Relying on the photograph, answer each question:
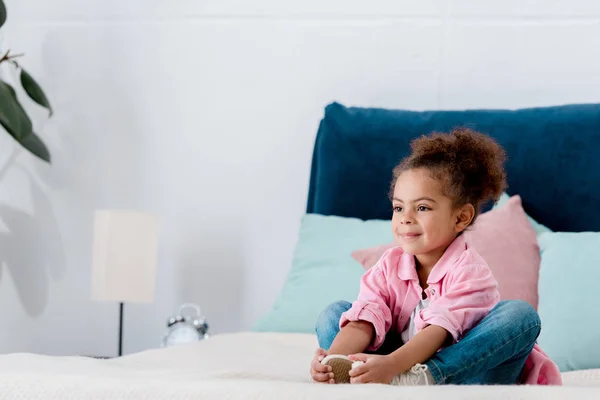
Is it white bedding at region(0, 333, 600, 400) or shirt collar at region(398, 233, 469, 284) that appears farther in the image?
shirt collar at region(398, 233, 469, 284)

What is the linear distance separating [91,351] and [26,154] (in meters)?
0.75

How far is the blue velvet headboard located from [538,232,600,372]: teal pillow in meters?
0.26

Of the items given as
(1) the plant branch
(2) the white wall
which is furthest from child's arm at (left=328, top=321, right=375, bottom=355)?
(1) the plant branch

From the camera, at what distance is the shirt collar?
1576mm

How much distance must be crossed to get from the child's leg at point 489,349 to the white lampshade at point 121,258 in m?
1.56

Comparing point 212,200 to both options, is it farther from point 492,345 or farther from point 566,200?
point 492,345

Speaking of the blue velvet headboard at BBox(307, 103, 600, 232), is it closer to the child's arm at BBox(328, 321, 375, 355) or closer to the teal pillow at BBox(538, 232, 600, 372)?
the teal pillow at BBox(538, 232, 600, 372)

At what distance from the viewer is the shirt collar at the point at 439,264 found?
1.58 metres

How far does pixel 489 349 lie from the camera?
1400mm

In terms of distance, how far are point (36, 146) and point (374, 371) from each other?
197 cm

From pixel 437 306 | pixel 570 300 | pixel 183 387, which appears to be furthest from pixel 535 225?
pixel 183 387

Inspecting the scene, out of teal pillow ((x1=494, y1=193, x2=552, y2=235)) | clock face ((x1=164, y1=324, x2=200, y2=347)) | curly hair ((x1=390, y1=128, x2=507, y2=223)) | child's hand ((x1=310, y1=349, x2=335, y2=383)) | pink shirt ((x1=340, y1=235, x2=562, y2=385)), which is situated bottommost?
clock face ((x1=164, y1=324, x2=200, y2=347))

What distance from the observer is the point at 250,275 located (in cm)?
306

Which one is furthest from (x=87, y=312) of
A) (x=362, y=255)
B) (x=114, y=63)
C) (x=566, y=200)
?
(x=566, y=200)
